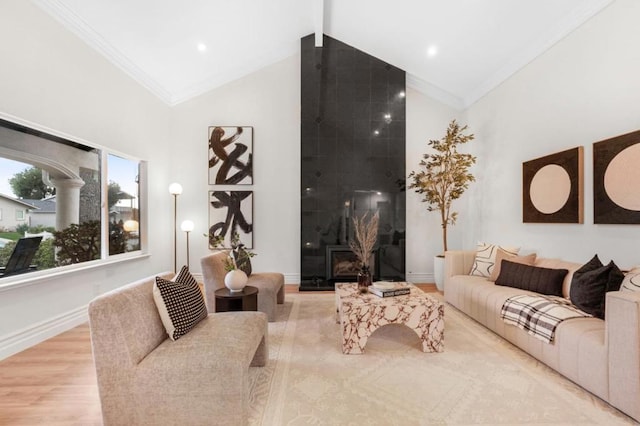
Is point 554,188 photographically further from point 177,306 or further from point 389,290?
point 177,306

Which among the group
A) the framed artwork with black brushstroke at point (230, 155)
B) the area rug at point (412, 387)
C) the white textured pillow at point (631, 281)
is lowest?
the area rug at point (412, 387)

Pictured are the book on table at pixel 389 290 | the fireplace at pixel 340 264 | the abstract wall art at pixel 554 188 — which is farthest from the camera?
the fireplace at pixel 340 264

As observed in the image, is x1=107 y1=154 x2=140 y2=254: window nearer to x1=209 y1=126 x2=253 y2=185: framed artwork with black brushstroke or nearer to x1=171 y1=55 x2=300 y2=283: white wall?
x1=171 y1=55 x2=300 y2=283: white wall

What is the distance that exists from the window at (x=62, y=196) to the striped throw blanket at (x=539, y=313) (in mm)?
4301

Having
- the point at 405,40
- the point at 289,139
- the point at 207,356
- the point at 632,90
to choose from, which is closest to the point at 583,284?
the point at 632,90

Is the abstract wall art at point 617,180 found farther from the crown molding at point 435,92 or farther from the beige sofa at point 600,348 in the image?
the crown molding at point 435,92

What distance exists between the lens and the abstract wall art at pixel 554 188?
3105 millimetres

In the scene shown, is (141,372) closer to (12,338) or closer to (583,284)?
(12,338)

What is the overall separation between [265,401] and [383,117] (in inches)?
179

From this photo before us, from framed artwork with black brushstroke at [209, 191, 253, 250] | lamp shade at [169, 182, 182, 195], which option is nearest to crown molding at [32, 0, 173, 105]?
lamp shade at [169, 182, 182, 195]

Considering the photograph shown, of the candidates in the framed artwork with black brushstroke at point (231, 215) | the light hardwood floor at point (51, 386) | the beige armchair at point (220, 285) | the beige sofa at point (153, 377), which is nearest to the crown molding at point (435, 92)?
the framed artwork with black brushstroke at point (231, 215)

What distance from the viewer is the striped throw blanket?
7.44ft

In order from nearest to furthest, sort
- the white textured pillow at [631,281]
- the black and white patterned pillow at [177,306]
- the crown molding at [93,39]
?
1. the black and white patterned pillow at [177,306]
2. the white textured pillow at [631,281]
3. the crown molding at [93,39]

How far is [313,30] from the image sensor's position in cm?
509
